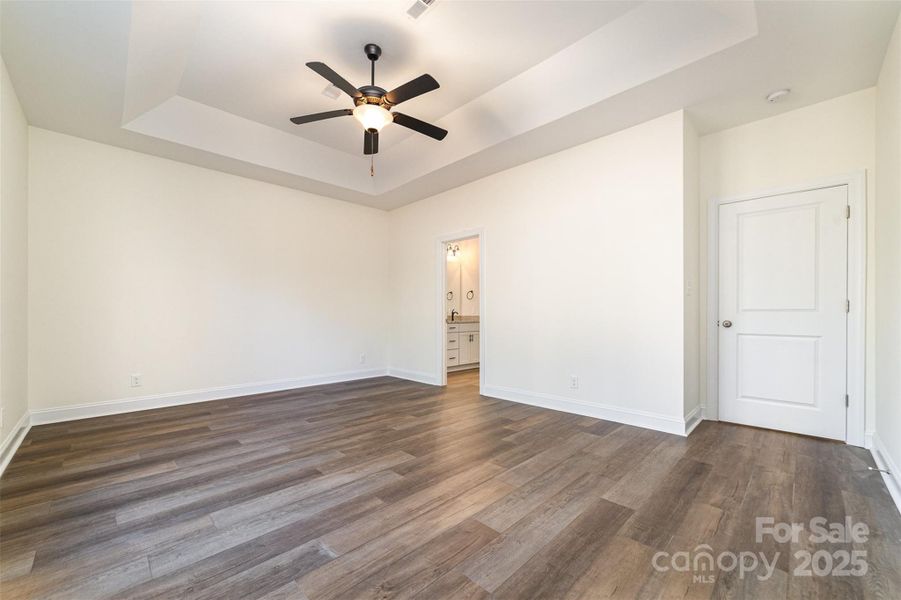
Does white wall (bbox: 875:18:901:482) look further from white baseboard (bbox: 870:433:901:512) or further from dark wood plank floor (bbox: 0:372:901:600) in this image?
dark wood plank floor (bbox: 0:372:901:600)

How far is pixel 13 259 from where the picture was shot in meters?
3.03

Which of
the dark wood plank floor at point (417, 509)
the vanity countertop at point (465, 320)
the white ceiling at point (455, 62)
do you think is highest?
the white ceiling at point (455, 62)

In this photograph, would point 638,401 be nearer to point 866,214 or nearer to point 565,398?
point 565,398

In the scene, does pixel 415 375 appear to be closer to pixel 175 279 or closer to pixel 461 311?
pixel 461 311

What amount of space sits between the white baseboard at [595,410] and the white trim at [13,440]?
4.25 m

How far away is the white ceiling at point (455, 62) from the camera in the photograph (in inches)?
95.9

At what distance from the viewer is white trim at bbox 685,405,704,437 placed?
10.8ft

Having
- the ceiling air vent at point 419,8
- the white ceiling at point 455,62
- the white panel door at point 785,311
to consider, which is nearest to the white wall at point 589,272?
the white ceiling at point 455,62

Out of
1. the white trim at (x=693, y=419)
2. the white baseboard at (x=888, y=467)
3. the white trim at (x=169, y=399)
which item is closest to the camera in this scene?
the white baseboard at (x=888, y=467)

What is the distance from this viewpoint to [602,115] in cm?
334

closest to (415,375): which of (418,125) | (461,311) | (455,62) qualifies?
(461,311)

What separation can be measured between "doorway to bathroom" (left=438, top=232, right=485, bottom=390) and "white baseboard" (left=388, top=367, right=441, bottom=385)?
0.18 m

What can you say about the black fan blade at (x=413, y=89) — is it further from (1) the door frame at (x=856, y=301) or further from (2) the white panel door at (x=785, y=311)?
(1) the door frame at (x=856, y=301)

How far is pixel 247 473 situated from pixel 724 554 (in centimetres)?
276
